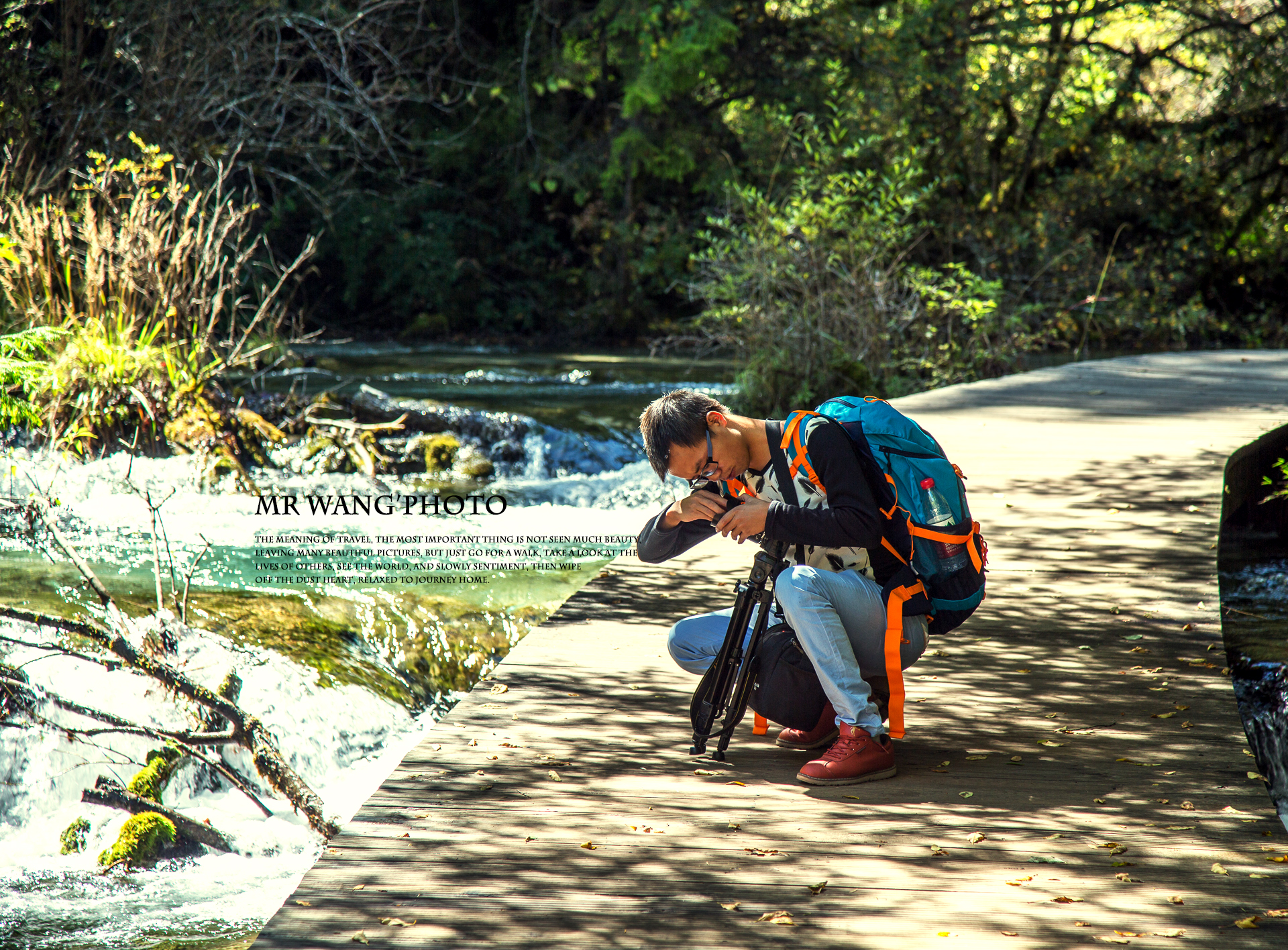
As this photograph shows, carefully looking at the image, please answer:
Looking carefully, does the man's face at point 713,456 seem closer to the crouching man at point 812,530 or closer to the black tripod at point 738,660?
the crouching man at point 812,530

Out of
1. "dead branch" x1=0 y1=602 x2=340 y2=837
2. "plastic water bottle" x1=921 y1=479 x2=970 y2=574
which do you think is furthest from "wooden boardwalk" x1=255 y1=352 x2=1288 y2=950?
"dead branch" x1=0 y1=602 x2=340 y2=837

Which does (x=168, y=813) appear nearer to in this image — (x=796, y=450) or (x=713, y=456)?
(x=713, y=456)

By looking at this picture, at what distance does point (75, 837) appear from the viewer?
4.48 metres

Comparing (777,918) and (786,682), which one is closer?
(777,918)

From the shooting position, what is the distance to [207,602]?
20.0 feet

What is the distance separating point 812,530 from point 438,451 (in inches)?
311

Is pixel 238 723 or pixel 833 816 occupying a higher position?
pixel 833 816

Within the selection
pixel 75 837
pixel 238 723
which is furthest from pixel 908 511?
pixel 75 837

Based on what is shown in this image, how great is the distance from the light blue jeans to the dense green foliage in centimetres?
867

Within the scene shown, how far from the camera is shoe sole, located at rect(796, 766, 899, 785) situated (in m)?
3.09

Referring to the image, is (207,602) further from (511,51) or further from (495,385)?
(511,51)

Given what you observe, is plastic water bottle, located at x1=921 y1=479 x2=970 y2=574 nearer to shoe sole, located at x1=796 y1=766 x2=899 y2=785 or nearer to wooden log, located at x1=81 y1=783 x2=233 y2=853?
shoe sole, located at x1=796 y1=766 x2=899 y2=785

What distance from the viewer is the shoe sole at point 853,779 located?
122 inches

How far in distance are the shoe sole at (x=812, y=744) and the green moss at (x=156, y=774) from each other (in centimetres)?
259
